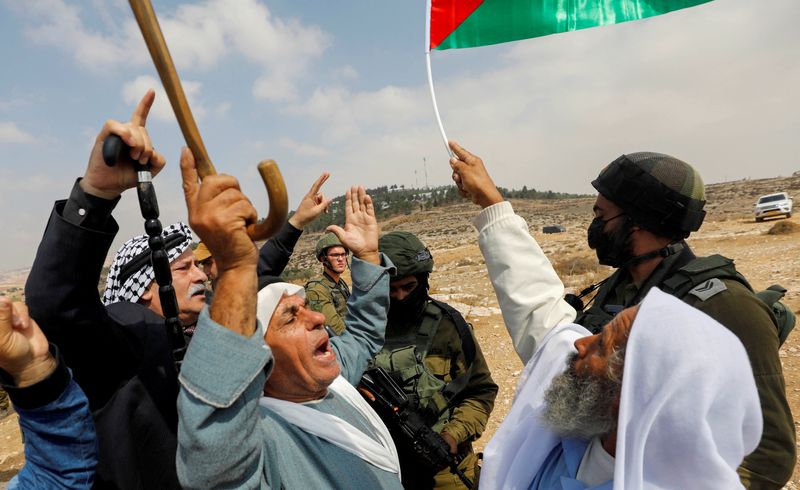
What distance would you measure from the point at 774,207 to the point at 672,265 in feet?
85.8

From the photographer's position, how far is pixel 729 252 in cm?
1584

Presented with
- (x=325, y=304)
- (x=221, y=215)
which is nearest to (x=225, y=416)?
(x=221, y=215)

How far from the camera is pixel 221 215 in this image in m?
1.11

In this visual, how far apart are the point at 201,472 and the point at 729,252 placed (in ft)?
60.6

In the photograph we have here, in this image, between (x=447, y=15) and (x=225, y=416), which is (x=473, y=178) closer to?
(x=225, y=416)

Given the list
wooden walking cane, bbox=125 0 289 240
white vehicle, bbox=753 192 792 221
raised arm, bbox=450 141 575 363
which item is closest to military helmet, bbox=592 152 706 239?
raised arm, bbox=450 141 575 363

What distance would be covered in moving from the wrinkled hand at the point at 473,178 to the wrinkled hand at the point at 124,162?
1.12 metres

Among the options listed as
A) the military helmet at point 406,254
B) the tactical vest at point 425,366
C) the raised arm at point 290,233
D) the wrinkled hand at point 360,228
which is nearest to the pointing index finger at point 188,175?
the wrinkled hand at point 360,228

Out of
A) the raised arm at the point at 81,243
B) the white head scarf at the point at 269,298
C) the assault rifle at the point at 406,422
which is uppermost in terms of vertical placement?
the raised arm at the point at 81,243

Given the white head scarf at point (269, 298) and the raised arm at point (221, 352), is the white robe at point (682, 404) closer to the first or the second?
the raised arm at point (221, 352)

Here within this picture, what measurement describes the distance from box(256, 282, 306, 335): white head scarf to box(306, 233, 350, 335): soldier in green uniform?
2925mm

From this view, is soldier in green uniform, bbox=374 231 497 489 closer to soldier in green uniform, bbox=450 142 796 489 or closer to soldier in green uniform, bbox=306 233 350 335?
soldier in green uniform, bbox=450 142 796 489

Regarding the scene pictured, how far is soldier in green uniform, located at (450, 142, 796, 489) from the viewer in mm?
1727

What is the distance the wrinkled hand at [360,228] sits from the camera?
7.98ft
